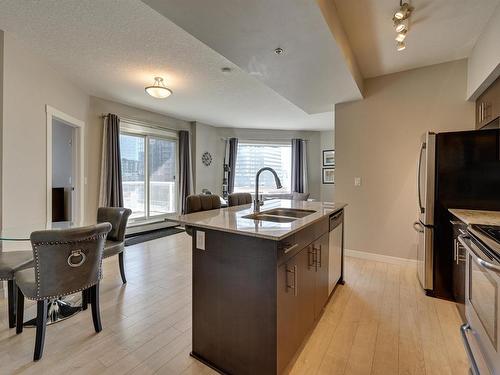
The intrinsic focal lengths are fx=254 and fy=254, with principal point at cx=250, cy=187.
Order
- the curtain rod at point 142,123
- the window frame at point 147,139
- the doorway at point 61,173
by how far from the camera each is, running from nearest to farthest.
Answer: the doorway at point 61,173 < the curtain rod at point 142,123 < the window frame at point 147,139

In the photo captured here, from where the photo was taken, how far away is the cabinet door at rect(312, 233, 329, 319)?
1.98 metres

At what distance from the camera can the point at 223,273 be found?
60.4 inches

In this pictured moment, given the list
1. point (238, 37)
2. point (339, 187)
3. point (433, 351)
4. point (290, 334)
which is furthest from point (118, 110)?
point (433, 351)

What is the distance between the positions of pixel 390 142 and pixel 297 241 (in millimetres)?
2679

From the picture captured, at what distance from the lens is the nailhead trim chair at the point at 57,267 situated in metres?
1.65

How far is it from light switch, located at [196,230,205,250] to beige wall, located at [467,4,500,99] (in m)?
2.70

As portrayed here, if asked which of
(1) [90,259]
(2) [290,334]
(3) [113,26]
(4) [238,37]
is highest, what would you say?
(3) [113,26]

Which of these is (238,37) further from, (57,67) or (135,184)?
(135,184)

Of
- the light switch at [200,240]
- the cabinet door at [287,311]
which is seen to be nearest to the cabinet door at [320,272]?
the cabinet door at [287,311]

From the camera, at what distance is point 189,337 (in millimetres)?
1923

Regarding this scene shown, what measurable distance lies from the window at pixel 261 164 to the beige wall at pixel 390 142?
356 cm

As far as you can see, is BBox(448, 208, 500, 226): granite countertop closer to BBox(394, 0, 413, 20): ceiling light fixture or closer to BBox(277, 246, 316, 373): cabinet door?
BBox(277, 246, 316, 373): cabinet door

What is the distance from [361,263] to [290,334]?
241 cm

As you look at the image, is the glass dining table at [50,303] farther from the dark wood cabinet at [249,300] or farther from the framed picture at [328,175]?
the framed picture at [328,175]
